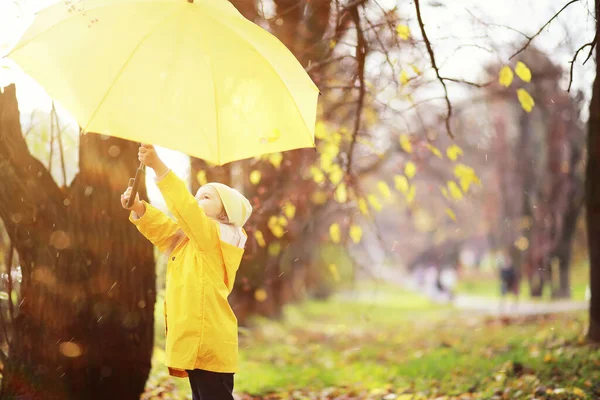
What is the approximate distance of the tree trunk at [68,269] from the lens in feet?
13.2

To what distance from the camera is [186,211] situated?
10.8ft

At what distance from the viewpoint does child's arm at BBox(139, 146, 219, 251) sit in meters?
3.22

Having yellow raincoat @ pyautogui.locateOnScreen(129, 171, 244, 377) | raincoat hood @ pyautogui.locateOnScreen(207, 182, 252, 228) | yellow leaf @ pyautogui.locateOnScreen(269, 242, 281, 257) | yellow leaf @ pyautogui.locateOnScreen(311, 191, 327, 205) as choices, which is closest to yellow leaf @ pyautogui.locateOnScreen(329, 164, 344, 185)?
yellow leaf @ pyautogui.locateOnScreen(311, 191, 327, 205)

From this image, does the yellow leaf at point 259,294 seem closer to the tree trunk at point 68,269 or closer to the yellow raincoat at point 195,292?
the tree trunk at point 68,269

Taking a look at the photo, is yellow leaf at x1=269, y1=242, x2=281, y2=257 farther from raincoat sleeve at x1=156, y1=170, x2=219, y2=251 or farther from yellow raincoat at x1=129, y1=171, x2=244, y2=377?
raincoat sleeve at x1=156, y1=170, x2=219, y2=251

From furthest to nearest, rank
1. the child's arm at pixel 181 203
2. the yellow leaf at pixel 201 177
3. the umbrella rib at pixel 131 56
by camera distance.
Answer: the yellow leaf at pixel 201 177 < the child's arm at pixel 181 203 < the umbrella rib at pixel 131 56

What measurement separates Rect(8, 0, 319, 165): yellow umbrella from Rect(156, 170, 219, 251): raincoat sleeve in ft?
0.75

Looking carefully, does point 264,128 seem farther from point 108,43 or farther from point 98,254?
point 98,254

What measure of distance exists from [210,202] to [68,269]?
3.87 feet

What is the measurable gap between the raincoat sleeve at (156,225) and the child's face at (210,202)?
0.66ft

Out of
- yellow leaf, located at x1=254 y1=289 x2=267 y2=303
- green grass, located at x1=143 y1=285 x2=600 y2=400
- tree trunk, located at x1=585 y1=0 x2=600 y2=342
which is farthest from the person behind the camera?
yellow leaf, located at x1=254 y1=289 x2=267 y2=303

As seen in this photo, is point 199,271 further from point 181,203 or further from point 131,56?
point 131,56

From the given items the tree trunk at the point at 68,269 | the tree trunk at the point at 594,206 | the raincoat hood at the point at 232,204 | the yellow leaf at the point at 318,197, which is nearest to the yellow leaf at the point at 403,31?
the raincoat hood at the point at 232,204

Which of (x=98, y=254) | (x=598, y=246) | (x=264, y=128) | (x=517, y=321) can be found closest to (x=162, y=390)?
(x=98, y=254)
